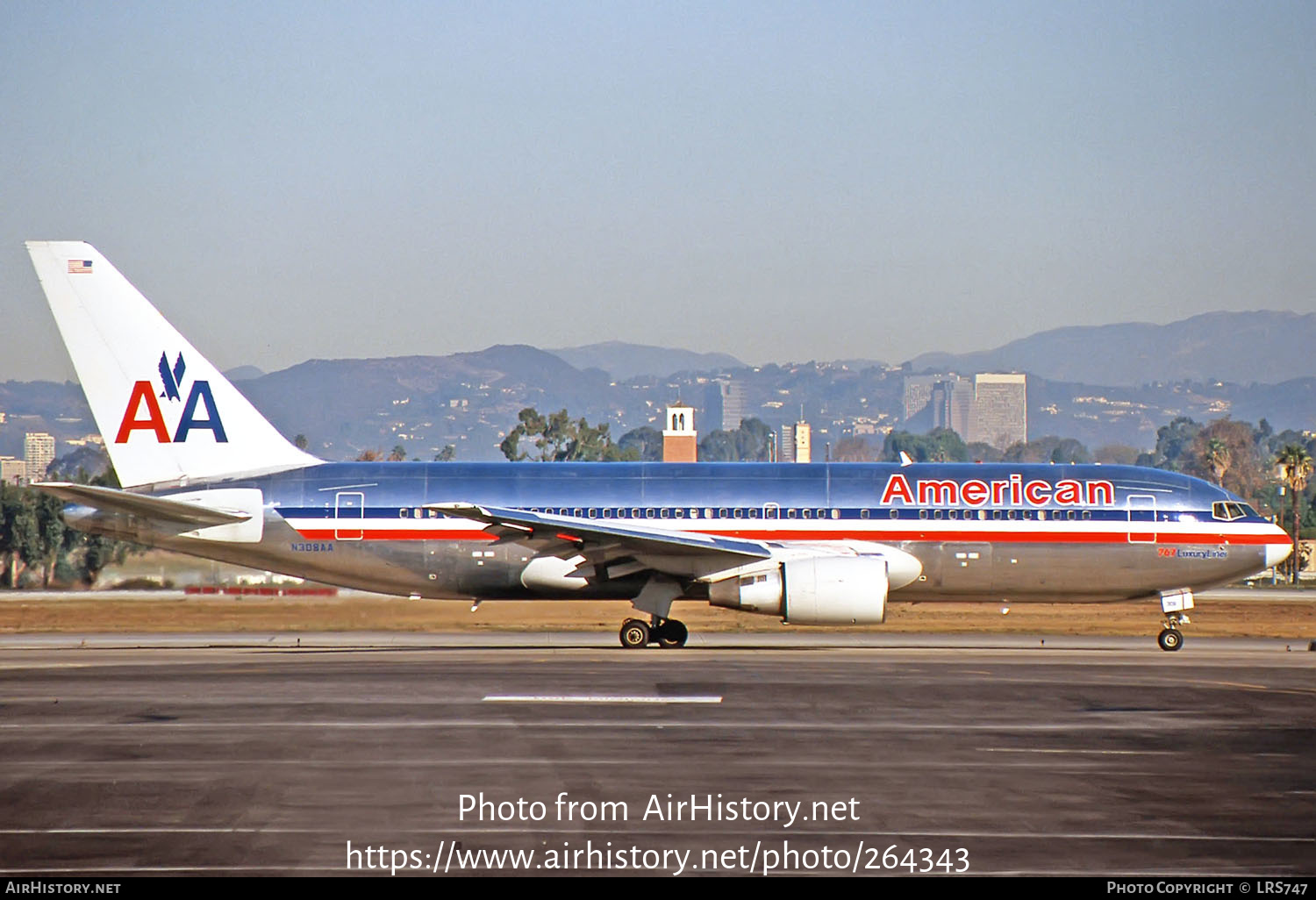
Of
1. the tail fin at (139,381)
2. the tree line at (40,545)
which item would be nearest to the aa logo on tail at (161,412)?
the tail fin at (139,381)

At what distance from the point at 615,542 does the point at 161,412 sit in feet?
33.7

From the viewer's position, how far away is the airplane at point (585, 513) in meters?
29.6

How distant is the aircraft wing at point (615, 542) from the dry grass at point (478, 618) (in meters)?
6.32

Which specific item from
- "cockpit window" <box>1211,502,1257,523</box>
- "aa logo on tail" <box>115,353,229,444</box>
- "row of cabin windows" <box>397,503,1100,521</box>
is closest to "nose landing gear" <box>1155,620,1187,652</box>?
"cockpit window" <box>1211,502,1257,523</box>

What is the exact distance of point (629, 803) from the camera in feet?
45.5

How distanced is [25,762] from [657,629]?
15.1 metres

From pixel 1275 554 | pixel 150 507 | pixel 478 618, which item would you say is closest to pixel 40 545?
pixel 478 618

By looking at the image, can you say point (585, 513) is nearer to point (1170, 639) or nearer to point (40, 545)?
point (1170, 639)

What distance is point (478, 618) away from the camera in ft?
119

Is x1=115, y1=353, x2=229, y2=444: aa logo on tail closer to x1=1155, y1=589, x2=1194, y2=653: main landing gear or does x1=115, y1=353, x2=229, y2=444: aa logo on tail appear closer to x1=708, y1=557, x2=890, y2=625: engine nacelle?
x1=708, y1=557, x2=890, y2=625: engine nacelle

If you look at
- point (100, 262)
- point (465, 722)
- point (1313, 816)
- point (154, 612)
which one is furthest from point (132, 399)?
point (1313, 816)

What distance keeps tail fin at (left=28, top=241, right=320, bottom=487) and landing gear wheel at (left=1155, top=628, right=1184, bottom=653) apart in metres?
18.9

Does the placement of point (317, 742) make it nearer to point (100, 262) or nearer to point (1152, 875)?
point (1152, 875)

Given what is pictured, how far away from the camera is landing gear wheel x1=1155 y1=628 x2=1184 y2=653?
3008cm
